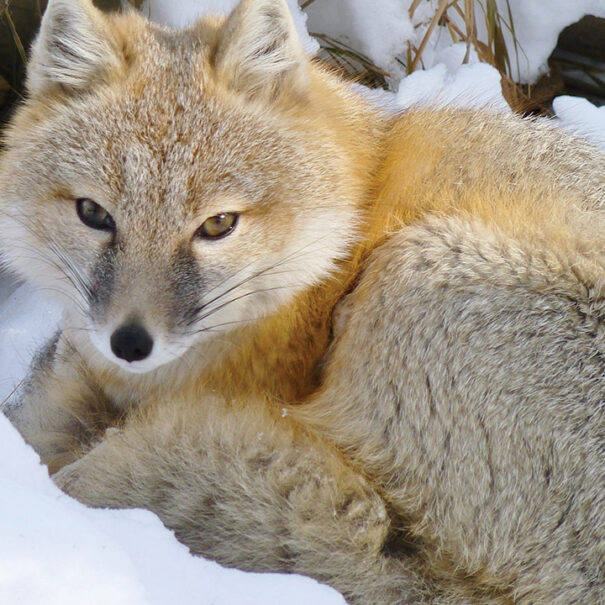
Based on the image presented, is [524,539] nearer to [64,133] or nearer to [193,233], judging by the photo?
[193,233]

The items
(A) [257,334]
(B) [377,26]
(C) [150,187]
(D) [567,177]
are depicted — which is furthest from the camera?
(B) [377,26]

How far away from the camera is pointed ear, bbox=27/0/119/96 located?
2.89 m

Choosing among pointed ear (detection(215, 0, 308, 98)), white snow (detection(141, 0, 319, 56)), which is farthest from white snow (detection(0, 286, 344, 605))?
white snow (detection(141, 0, 319, 56))

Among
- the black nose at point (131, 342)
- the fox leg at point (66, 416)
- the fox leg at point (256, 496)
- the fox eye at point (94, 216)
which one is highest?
the fox eye at point (94, 216)

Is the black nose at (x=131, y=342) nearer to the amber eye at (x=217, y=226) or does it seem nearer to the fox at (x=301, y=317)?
the fox at (x=301, y=317)

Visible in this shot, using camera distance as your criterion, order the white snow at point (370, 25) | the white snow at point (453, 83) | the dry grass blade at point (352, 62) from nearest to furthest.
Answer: the white snow at point (453, 83) < the white snow at point (370, 25) < the dry grass blade at point (352, 62)

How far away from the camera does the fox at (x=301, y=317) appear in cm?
254

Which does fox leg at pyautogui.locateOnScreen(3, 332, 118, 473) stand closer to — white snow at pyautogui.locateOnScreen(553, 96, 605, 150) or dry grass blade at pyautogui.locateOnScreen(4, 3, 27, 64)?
dry grass blade at pyautogui.locateOnScreen(4, 3, 27, 64)

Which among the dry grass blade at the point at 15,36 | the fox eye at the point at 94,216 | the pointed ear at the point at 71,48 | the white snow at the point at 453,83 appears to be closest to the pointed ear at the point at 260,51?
the pointed ear at the point at 71,48

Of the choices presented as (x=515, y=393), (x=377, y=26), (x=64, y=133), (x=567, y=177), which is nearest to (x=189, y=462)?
(x=515, y=393)

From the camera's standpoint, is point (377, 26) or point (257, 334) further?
point (377, 26)

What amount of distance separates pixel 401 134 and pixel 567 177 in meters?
0.73

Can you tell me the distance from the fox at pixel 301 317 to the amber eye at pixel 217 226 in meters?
0.01

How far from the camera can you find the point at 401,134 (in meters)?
3.52
